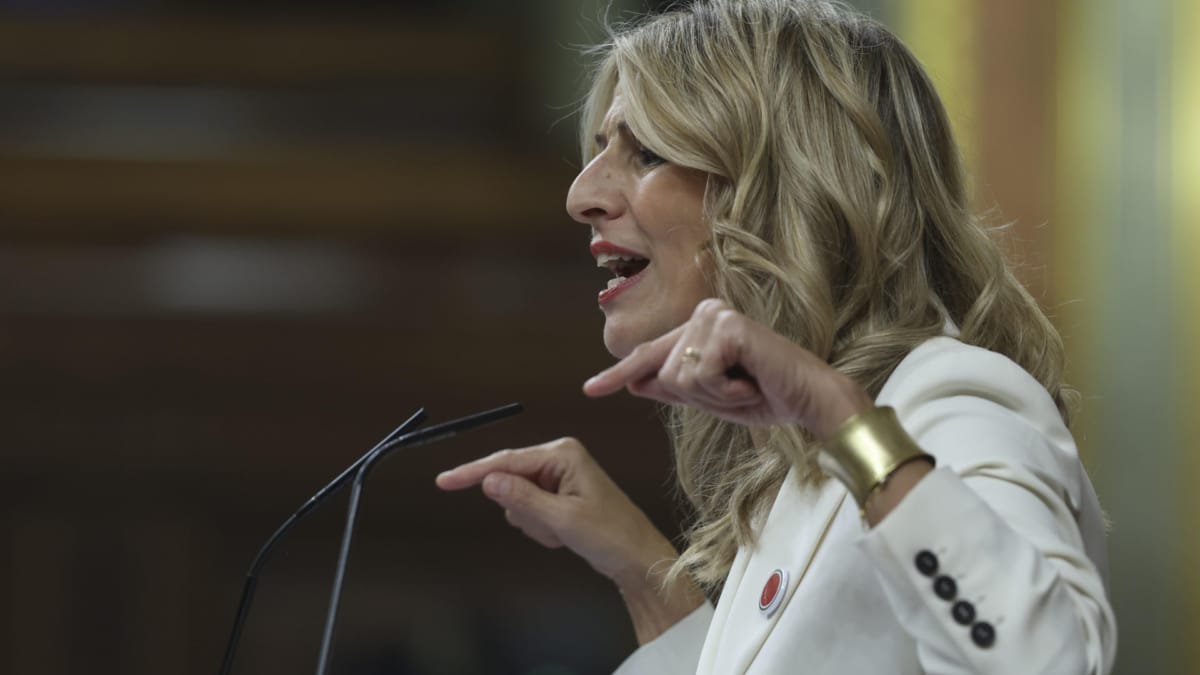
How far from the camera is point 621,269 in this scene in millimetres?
1747

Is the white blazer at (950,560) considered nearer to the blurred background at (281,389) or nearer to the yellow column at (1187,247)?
the yellow column at (1187,247)

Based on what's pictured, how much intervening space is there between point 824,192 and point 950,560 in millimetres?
600

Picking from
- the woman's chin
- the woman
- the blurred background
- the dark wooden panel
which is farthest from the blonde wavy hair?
the dark wooden panel

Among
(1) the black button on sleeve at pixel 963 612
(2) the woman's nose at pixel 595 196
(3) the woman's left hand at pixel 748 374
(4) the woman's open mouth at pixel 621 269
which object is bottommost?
(4) the woman's open mouth at pixel 621 269

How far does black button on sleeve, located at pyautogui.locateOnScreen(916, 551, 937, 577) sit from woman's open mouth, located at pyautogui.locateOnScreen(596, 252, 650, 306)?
0.67 m

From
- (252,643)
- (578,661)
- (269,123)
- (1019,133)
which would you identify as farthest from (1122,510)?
(269,123)

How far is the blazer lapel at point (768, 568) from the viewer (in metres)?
1.37

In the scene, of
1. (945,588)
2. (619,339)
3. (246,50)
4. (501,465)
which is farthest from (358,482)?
(246,50)

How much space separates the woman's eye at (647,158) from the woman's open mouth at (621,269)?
10 cm

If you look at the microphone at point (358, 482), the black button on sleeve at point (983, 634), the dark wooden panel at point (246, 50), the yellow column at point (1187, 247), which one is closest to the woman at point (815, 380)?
the black button on sleeve at point (983, 634)

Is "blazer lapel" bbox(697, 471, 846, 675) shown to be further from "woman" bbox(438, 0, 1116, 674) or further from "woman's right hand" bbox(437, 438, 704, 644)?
"woman's right hand" bbox(437, 438, 704, 644)

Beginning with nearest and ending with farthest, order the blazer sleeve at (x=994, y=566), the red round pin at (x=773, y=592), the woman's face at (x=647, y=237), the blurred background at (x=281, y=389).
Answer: the blazer sleeve at (x=994, y=566) < the red round pin at (x=773, y=592) < the woman's face at (x=647, y=237) < the blurred background at (x=281, y=389)

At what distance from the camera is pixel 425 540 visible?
14.6 ft

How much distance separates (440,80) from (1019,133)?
2001 millimetres
